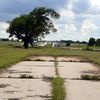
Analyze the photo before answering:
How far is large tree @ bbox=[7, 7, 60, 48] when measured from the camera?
96.8 metres

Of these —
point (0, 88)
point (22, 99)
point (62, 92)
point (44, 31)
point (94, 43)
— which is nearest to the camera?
point (22, 99)

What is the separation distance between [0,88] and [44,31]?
83.6 metres

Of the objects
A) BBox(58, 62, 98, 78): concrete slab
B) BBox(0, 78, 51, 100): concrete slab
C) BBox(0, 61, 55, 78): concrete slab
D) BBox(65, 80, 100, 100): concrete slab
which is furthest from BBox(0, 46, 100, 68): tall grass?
BBox(65, 80, 100, 100): concrete slab

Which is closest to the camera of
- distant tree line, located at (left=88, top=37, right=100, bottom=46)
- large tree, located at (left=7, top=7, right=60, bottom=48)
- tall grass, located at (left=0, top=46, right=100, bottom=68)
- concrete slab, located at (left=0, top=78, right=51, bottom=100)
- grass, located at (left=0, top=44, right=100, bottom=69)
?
concrete slab, located at (left=0, top=78, right=51, bottom=100)

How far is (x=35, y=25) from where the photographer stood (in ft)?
321

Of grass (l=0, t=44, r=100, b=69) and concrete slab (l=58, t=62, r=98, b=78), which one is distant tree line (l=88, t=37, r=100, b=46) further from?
concrete slab (l=58, t=62, r=98, b=78)

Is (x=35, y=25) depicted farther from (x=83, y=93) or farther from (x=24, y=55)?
(x=83, y=93)

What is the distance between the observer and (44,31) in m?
97.0

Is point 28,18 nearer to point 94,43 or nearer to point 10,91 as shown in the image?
point 94,43

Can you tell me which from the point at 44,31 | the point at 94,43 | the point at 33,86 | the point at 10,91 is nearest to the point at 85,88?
the point at 33,86

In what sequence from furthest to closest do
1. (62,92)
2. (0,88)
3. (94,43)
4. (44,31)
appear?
(94,43) < (44,31) < (0,88) < (62,92)

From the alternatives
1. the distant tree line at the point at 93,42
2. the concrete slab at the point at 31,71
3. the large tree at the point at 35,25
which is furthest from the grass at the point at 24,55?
the distant tree line at the point at 93,42

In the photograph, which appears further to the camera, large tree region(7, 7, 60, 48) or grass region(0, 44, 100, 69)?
large tree region(7, 7, 60, 48)

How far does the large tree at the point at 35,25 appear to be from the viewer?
96850 millimetres
